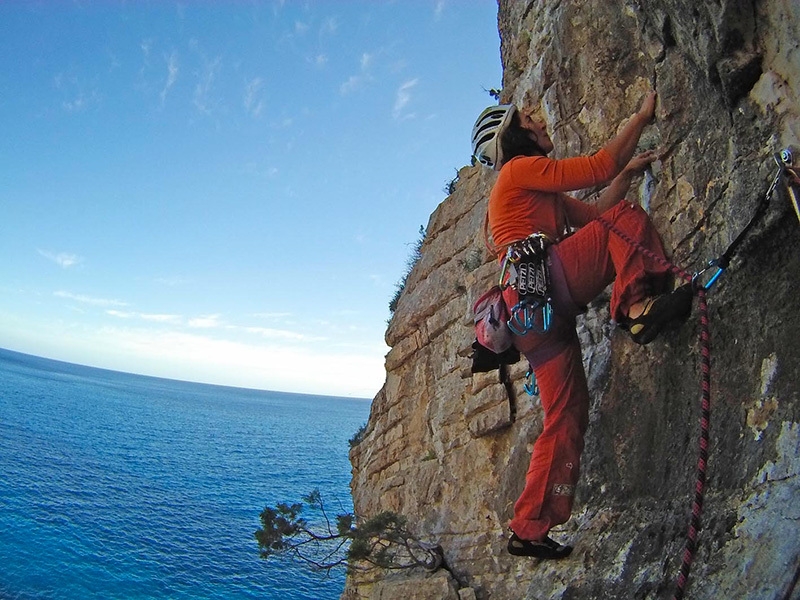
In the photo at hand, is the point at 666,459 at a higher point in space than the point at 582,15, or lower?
lower

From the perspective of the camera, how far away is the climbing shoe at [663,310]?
3627 mm

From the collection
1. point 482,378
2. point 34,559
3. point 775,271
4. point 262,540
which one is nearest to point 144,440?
point 34,559

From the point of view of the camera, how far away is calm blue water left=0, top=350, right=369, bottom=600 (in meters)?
35.1

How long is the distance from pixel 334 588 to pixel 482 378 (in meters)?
36.8

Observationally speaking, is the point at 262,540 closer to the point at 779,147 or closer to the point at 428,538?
the point at 428,538

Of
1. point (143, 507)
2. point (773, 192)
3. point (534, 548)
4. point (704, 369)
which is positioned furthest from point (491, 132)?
point (143, 507)

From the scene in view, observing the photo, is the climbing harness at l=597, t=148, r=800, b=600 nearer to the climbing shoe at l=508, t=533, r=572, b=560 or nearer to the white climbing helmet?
the climbing shoe at l=508, t=533, r=572, b=560

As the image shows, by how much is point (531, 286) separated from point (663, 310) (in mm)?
895

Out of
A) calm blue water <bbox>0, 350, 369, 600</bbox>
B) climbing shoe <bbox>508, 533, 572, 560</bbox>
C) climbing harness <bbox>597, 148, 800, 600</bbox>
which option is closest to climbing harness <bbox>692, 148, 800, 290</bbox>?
climbing harness <bbox>597, 148, 800, 600</bbox>

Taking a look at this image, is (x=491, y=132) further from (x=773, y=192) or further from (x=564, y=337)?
(x=773, y=192)

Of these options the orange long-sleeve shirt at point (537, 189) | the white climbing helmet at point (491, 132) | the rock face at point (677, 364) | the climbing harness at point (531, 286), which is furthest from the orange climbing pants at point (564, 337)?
the white climbing helmet at point (491, 132)

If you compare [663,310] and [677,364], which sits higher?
[663,310]

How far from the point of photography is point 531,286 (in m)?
3.96

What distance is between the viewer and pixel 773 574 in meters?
2.60
